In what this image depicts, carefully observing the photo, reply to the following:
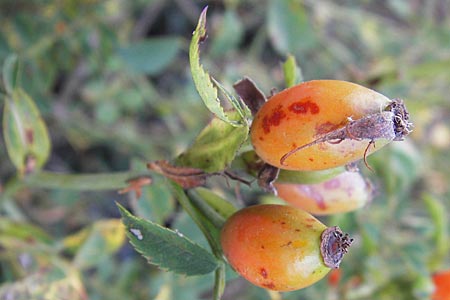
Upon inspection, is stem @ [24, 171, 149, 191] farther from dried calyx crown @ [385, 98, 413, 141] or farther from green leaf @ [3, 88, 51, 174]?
dried calyx crown @ [385, 98, 413, 141]

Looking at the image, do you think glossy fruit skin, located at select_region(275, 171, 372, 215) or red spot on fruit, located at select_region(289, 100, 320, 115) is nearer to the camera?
red spot on fruit, located at select_region(289, 100, 320, 115)

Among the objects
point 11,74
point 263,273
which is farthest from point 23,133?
point 263,273

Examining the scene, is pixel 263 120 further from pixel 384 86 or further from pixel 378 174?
pixel 378 174

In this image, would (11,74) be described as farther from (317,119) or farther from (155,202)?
(317,119)

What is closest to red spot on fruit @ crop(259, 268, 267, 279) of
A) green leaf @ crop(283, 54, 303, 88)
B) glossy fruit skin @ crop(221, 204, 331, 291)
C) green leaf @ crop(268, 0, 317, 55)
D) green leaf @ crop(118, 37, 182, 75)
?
glossy fruit skin @ crop(221, 204, 331, 291)

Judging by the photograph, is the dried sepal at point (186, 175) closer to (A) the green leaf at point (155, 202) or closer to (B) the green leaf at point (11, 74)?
(B) the green leaf at point (11, 74)

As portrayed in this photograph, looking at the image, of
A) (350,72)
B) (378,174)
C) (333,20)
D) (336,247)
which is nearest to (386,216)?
(378,174)
